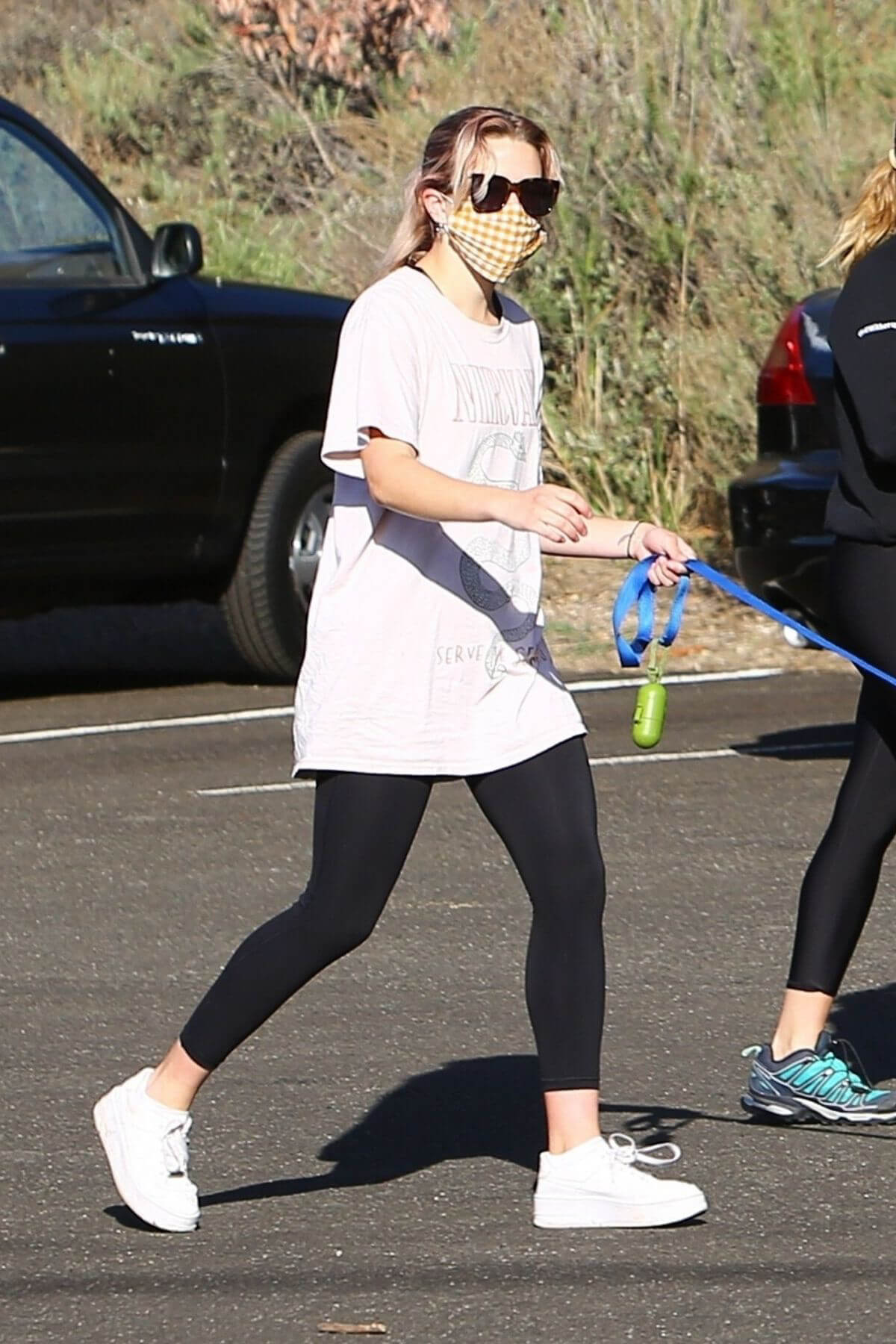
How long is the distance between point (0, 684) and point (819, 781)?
3733mm

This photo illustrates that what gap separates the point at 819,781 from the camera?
336 inches

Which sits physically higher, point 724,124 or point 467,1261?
point 724,124

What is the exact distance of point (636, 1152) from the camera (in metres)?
4.56

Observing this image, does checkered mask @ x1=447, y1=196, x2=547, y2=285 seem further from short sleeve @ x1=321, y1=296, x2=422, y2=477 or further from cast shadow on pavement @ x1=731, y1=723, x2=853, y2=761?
cast shadow on pavement @ x1=731, y1=723, x2=853, y2=761

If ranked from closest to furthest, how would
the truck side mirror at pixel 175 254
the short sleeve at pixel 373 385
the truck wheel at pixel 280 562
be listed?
the short sleeve at pixel 373 385
the truck side mirror at pixel 175 254
the truck wheel at pixel 280 562

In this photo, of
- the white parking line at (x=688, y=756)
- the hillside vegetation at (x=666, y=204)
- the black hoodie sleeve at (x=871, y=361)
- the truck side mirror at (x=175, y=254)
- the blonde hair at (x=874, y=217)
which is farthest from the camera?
the hillside vegetation at (x=666, y=204)

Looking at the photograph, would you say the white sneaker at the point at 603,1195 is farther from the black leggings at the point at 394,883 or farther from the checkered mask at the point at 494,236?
the checkered mask at the point at 494,236

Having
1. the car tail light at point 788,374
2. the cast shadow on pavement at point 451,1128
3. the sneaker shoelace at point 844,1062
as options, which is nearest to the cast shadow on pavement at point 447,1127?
the cast shadow on pavement at point 451,1128

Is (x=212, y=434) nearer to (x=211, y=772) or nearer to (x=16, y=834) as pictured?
(x=211, y=772)

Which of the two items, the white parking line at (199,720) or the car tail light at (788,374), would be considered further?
the white parking line at (199,720)

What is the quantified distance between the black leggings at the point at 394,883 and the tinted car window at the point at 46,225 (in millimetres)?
5505

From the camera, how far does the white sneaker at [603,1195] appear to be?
4402 millimetres

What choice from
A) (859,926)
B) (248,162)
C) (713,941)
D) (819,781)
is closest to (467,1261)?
(859,926)

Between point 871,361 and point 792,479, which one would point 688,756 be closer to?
point 792,479
